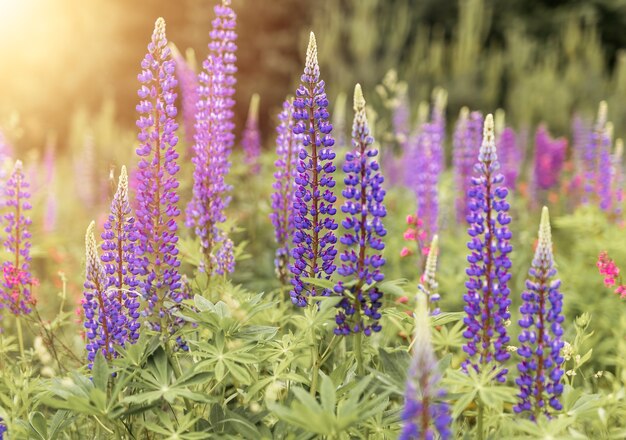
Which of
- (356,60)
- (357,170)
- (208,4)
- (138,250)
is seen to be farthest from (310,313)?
(208,4)

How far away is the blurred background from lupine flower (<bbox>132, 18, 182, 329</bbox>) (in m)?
11.2

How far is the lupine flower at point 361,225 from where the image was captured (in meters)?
2.51

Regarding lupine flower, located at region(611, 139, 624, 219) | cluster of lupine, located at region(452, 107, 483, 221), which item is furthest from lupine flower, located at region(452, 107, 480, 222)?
lupine flower, located at region(611, 139, 624, 219)

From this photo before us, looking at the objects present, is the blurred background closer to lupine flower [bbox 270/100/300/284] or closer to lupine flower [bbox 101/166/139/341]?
lupine flower [bbox 270/100/300/284]

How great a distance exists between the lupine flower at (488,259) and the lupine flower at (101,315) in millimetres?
1273

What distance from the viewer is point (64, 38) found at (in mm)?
16172

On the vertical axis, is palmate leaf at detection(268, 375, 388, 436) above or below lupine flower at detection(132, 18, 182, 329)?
below

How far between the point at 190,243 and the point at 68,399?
1.74 m

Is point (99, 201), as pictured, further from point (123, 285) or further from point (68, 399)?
point (68, 399)

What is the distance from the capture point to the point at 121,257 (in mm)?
2885

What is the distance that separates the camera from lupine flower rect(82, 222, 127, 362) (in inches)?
107

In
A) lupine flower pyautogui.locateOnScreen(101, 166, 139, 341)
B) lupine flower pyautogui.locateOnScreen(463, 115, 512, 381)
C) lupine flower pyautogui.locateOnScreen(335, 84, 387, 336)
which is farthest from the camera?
lupine flower pyautogui.locateOnScreen(101, 166, 139, 341)

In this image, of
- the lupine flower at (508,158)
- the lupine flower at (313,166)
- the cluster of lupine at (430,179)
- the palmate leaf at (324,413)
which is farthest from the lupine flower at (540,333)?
the lupine flower at (508,158)

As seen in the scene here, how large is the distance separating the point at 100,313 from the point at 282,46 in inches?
540
